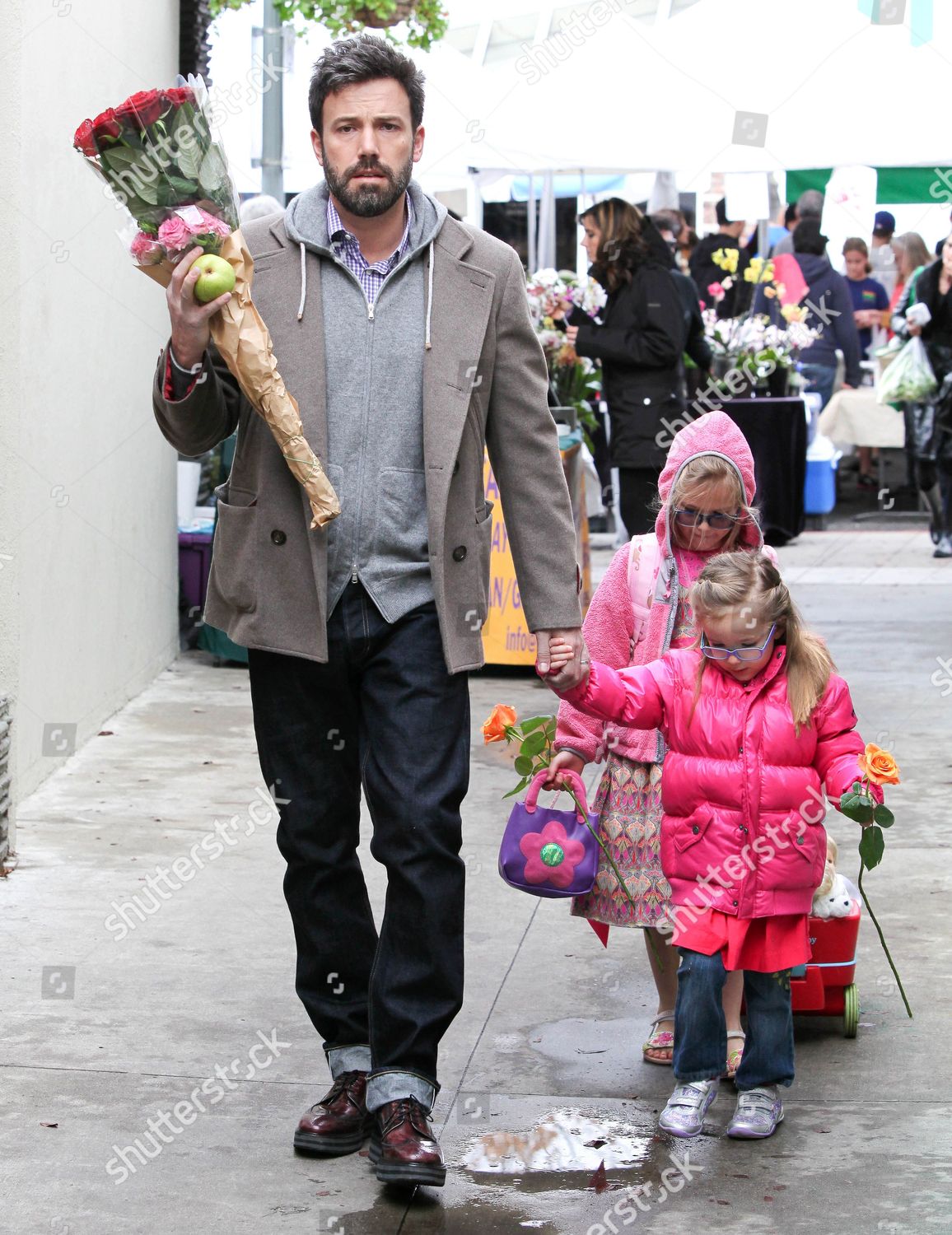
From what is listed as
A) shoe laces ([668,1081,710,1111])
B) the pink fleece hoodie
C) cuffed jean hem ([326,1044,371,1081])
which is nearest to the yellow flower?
the pink fleece hoodie

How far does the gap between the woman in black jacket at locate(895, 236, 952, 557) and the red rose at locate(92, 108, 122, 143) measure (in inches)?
347

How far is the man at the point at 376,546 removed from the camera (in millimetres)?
3410

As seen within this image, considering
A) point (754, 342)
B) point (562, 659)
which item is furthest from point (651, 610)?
point (754, 342)

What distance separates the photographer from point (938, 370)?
11.6 metres

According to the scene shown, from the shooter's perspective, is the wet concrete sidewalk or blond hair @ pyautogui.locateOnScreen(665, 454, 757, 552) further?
blond hair @ pyautogui.locateOnScreen(665, 454, 757, 552)

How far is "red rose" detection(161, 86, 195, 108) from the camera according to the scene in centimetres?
307

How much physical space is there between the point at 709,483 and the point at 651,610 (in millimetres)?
319

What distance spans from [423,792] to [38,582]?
334 centimetres

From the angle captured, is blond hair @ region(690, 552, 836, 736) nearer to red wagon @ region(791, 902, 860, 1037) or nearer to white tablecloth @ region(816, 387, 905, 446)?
red wagon @ region(791, 902, 860, 1037)

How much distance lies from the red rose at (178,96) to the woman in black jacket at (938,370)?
8.75 metres

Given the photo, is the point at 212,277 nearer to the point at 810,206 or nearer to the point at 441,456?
the point at 441,456

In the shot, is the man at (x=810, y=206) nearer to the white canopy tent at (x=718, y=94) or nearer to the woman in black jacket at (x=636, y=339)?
the white canopy tent at (x=718, y=94)

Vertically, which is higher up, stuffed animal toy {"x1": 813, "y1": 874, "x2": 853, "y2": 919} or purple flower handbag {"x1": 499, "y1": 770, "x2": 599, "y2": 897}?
purple flower handbag {"x1": 499, "y1": 770, "x2": 599, "y2": 897}

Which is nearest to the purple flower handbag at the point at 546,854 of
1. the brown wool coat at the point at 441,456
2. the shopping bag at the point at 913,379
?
the brown wool coat at the point at 441,456
